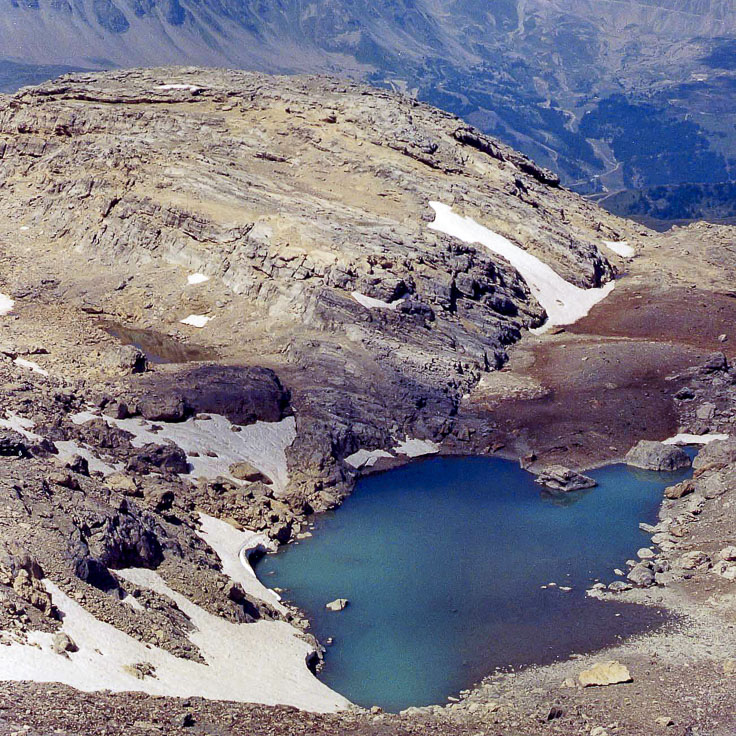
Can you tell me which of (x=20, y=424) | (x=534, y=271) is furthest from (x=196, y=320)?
(x=534, y=271)

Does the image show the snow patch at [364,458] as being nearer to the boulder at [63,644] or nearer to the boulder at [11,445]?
the boulder at [11,445]

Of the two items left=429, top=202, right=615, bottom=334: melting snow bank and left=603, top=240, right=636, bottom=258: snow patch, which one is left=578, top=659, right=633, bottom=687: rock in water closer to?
left=429, top=202, right=615, bottom=334: melting snow bank

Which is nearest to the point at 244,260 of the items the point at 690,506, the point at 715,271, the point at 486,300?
the point at 486,300

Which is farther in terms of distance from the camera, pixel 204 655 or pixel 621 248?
pixel 621 248

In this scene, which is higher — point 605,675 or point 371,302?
point 605,675

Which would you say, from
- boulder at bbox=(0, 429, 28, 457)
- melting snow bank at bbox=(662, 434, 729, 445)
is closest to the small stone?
melting snow bank at bbox=(662, 434, 729, 445)

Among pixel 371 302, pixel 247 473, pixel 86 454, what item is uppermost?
pixel 86 454

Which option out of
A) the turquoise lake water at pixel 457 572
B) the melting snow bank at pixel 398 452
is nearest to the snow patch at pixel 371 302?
the melting snow bank at pixel 398 452

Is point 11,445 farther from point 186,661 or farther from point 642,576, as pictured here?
point 642,576
